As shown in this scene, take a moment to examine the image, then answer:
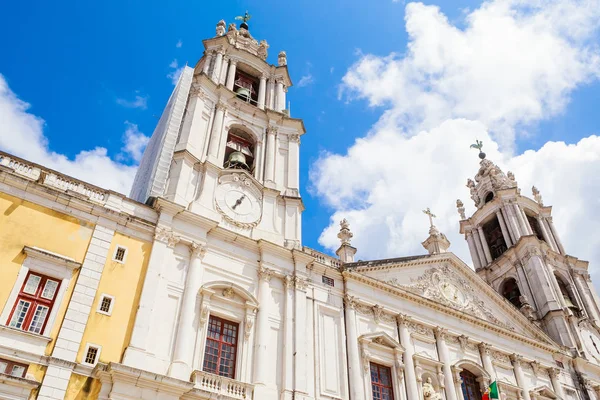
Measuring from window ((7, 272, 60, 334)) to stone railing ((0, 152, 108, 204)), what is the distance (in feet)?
10.8

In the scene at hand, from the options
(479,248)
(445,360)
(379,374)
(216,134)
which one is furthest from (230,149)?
(479,248)

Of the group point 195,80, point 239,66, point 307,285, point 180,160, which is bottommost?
point 307,285

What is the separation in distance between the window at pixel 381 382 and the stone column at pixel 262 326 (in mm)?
4583

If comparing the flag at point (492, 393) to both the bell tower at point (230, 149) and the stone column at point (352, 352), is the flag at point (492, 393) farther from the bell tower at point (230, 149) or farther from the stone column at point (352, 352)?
the bell tower at point (230, 149)

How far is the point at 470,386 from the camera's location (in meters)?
22.2

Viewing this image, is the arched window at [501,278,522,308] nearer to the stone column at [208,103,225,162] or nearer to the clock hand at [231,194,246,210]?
the clock hand at [231,194,246,210]

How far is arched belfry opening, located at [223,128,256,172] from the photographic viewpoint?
2295 cm

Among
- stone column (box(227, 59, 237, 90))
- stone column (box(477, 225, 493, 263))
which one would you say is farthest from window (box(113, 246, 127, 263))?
stone column (box(477, 225, 493, 263))

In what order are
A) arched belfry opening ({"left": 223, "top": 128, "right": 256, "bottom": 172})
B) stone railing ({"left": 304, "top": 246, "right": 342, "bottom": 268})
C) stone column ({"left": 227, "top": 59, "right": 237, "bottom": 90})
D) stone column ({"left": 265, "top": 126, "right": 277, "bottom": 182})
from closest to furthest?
1. stone railing ({"left": 304, "top": 246, "right": 342, "bottom": 268})
2. arched belfry opening ({"left": 223, "top": 128, "right": 256, "bottom": 172})
3. stone column ({"left": 265, "top": 126, "right": 277, "bottom": 182})
4. stone column ({"left": 227, "top": 59, "right": 237, "bottom": 90})

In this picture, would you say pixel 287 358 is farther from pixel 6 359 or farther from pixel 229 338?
pixel 6 359

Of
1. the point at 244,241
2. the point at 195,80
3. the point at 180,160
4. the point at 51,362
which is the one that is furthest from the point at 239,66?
the point at 51,362

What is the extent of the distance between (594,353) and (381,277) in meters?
13.7

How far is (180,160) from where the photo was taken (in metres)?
20.8

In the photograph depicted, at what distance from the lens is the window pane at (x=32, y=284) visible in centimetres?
1466
